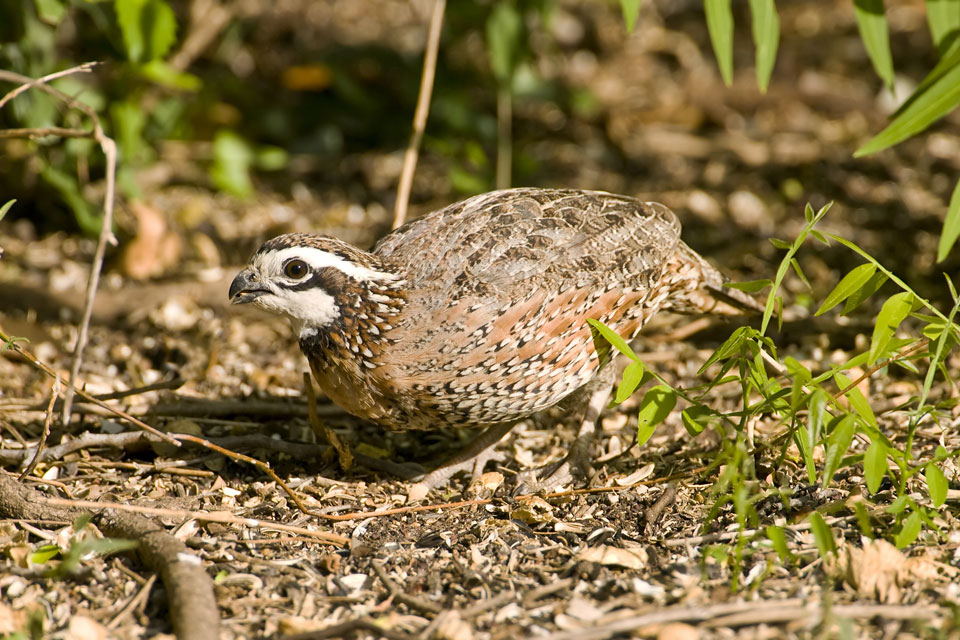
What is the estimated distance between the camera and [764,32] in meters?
3.49

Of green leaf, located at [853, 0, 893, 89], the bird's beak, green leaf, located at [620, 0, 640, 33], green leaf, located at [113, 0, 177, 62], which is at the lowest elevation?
the bird's beak

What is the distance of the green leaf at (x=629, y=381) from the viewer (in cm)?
337

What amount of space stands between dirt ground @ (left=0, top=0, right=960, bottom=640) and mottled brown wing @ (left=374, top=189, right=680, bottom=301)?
85 cm

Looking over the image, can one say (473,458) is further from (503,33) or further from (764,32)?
(503,33)

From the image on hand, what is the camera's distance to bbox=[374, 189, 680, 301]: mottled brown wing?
3.85 m

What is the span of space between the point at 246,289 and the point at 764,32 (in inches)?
82.4

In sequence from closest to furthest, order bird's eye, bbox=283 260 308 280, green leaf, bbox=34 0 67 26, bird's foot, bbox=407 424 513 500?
bird's eye, bbox=283 260 308 280 → bird's foot, bbox=407 424 513 500 → green leaf, bbox=34 0 67 26

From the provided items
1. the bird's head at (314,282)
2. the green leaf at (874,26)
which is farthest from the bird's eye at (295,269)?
the green leaf at (874,26)

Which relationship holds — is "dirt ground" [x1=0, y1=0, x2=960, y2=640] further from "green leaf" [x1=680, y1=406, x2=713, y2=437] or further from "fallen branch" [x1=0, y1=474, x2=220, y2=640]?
"green leaf" [x1=680, y1=406, x2=713, y2=437]

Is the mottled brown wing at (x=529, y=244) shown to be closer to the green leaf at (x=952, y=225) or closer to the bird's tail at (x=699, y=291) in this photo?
the bird's tail at (x=699, y=291)

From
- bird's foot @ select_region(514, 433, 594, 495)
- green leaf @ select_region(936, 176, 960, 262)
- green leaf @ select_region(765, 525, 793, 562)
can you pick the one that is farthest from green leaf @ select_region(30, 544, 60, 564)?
green leaf @ select_region(936, 176, 960, 262)

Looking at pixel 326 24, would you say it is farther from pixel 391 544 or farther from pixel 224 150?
pixel 391 544

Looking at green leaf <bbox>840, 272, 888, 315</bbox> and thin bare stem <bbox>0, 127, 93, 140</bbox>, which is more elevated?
thin bare stem <bbox>0, 127, 93, 140</bbox>

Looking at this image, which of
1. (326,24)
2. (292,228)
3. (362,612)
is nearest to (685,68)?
(326,24)
